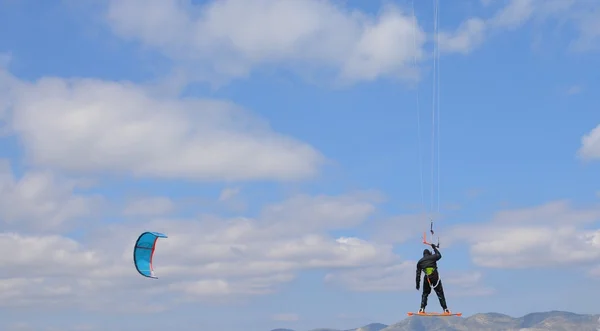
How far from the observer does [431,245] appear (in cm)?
4672

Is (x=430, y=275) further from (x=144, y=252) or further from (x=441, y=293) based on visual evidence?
(x=144, y=252)

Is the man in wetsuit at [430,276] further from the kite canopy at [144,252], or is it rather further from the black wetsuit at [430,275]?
the kite canopy at [144,252]

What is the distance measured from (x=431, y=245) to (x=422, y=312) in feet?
13.2

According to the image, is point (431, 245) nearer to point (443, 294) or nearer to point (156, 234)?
point (443, 294)

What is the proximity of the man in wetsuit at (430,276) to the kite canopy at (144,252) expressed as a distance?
26.7 meters

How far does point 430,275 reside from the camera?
4716 centimetres

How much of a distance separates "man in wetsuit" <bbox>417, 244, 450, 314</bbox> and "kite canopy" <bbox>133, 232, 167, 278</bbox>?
26.7 metres

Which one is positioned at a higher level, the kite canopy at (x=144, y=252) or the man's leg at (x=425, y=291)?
the kite canopy at (x=144, y=252)

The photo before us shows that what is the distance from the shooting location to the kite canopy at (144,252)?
66.9 m

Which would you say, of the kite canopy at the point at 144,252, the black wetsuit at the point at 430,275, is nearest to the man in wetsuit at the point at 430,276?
the black wetsuit at the point at 430,275

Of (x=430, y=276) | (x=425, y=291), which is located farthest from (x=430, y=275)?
(x=425, y=291)

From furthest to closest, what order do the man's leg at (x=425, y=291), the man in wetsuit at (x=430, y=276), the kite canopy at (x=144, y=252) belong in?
1. the kite canopy at (x=144, y=252)
2. the man's leg at (x=425, y=291)
3. the man in wetsuit at (x=430, y=276)

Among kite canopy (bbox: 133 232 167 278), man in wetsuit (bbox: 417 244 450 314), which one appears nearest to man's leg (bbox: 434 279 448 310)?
man in wetsuit (bbox: 417 244 450 314)

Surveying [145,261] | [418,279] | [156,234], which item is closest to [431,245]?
[418,279]
